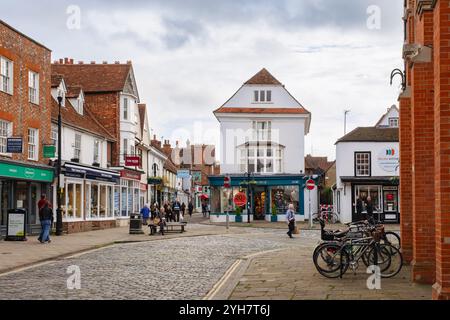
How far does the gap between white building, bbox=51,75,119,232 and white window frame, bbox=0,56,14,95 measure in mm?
2200

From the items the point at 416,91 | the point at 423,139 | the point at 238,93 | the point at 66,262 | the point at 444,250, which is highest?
the point at 238,93

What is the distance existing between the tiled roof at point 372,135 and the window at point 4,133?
24.6m

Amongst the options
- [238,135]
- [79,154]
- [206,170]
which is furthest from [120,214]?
[206,170]

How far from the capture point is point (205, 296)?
38.3 ft

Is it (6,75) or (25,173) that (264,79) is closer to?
(25,173)

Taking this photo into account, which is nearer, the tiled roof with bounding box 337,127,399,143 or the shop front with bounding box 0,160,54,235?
the shop front with bounding box 0,160,54,235

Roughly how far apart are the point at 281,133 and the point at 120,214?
50.9 feet

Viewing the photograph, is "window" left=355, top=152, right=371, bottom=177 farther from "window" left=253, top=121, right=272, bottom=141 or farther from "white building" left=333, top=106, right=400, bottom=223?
"window" left=253, top=121, right=272, bottom=141

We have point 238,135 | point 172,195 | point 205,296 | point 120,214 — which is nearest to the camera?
point 205,296

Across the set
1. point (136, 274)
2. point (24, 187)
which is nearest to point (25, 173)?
point (24, 187)

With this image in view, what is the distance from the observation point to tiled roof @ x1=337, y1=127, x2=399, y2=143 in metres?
45.1

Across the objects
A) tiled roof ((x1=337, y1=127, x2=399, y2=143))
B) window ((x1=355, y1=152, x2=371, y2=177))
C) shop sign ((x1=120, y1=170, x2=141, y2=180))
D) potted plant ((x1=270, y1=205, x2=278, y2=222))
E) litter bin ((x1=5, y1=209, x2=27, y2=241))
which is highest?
tiled roof ((x1=337, y1=127, x2=399, y2=143))

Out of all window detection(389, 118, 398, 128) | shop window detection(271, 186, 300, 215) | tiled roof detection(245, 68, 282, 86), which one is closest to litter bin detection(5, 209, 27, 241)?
shop window detection(271, 186, 300, 215)

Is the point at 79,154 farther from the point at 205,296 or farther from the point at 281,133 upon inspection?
the point at 205,296
